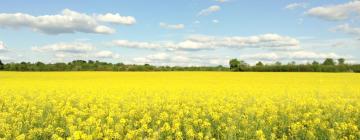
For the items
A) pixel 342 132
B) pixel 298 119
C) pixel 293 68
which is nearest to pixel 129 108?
pixel 298 119

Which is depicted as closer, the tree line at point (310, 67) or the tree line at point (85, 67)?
the tree line at point (310, 67)

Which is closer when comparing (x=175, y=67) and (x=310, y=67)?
(x=310, y=67)

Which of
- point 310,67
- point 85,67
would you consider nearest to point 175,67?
point 85,67

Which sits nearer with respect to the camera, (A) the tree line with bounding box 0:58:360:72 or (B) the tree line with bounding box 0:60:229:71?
(A) the tree line with bounding box 0:58:360:72

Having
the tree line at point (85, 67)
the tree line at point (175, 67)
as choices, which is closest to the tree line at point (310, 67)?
the tree line at point (175, 67)

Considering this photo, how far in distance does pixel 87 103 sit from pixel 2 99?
13.2 ft

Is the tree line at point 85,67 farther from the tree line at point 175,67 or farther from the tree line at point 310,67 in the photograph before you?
the tree line at point 310,67

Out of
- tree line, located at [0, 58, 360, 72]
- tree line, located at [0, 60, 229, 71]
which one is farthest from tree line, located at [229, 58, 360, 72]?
tree line, located at [0, 60, 229, 71]

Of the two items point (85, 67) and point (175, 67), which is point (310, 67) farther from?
point (85, 67)

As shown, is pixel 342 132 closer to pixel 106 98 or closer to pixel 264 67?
pixel 106 98

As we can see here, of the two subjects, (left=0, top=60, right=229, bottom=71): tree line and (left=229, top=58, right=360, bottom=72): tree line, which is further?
(left=0, top=60, right=229, bottom=71): tree line

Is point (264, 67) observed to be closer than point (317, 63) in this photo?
No

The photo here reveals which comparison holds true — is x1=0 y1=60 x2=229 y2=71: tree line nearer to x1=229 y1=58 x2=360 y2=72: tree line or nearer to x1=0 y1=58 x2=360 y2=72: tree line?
x1=0 y1=58 x2=360 y2=72: tree line

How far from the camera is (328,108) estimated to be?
1315cm
